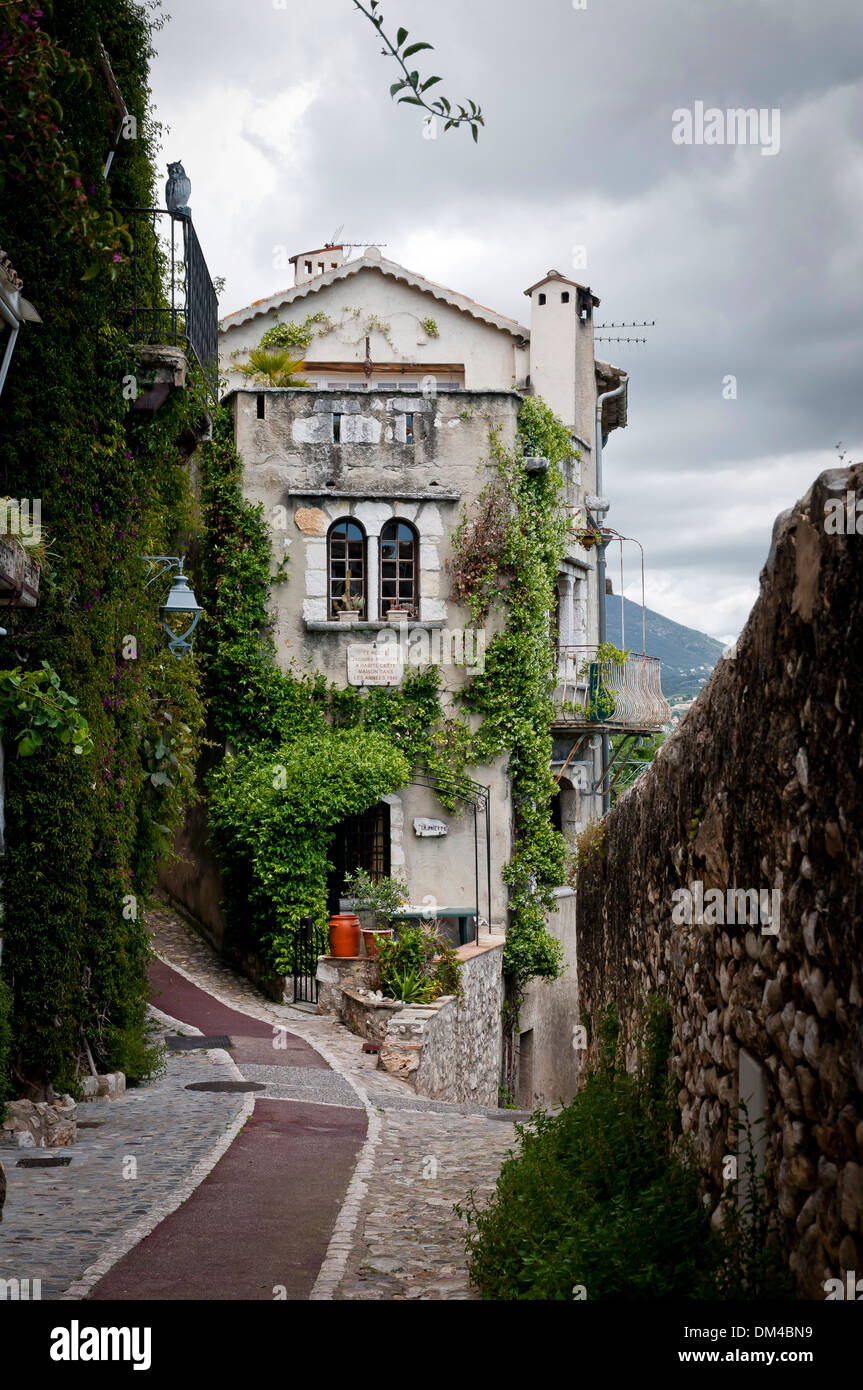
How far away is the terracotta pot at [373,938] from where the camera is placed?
1657 centimetres

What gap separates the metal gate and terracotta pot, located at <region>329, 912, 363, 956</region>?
54cm

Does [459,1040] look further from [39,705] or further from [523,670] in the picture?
[39,705]

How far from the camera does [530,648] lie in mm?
20484

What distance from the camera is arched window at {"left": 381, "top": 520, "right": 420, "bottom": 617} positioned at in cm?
2062

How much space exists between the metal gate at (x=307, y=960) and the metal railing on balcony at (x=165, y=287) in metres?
8.26

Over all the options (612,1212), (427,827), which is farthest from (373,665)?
(612,1212)

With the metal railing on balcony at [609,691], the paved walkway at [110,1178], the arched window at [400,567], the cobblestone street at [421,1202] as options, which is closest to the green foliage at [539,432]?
the arched window at [400,567]

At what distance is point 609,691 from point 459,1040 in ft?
28.0

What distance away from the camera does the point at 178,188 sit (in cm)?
1213

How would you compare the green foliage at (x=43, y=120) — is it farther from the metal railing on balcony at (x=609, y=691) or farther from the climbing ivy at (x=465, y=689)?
the metal railing on balcony at (x=609, y=691)

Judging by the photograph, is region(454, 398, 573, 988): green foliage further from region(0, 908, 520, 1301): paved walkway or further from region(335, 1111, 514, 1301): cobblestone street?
region(335, 1111, 514, 1301): cobblestone street

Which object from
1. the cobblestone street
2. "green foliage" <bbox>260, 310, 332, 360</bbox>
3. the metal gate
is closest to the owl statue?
the cobblestone street
